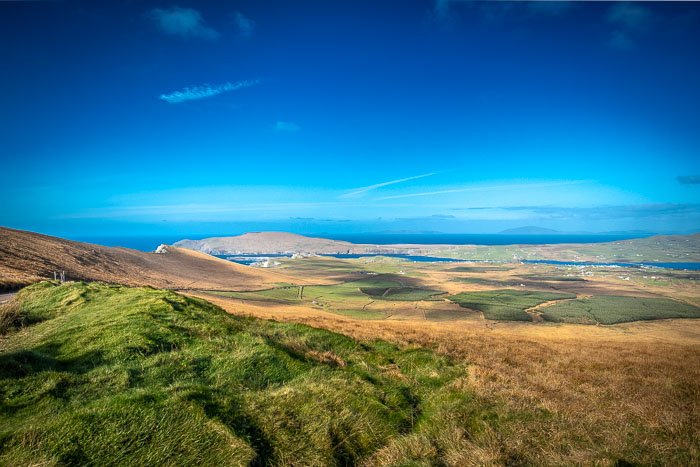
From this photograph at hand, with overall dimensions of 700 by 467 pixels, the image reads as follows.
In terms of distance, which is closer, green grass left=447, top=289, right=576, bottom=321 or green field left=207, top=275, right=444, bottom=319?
green grass left=447, top=289, right=576, bottom=321

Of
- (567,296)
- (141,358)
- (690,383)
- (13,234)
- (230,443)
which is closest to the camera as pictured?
(230,443)

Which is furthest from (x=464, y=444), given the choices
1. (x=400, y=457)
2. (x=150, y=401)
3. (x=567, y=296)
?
(x=567, y=296)

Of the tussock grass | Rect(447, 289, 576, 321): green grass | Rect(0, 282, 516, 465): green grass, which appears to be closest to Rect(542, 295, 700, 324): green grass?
Rect(447, 289, 576, 321): green grass

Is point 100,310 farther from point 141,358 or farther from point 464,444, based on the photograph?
point 464,444

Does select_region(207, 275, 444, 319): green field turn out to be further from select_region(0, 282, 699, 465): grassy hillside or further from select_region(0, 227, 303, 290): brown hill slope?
select_region(0, 282, 699, 465): grassy hillside

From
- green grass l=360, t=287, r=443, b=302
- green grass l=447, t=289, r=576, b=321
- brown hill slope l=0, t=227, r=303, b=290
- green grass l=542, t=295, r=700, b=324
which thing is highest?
brown hill slope l=0, t=227, r=303, b=290

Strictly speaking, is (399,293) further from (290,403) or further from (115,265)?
(290,403)
